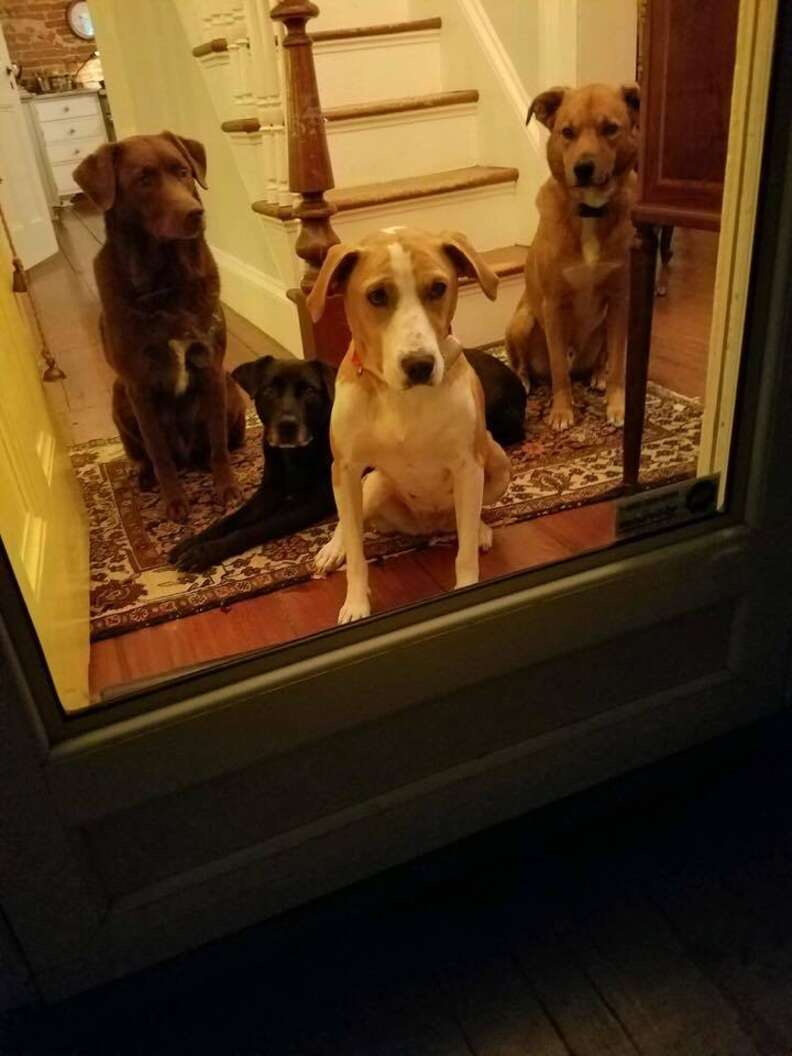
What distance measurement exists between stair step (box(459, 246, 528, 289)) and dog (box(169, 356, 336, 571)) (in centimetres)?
108

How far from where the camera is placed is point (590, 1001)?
0.93 m

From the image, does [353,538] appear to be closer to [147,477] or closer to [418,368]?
[418,368]

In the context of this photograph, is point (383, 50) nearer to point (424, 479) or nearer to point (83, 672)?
point (424, 479)

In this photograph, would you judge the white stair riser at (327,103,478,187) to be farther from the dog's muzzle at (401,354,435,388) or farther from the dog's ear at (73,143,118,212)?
the dog's muzzle at (401,354,435,388)

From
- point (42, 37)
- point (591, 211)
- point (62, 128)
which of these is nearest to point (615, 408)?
point (591, 211)

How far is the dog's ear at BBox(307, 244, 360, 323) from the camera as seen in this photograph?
1.31 metres

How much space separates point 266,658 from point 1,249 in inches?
45.4

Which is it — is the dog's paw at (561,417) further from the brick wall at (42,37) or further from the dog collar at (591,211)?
the brick wall at (42,37)

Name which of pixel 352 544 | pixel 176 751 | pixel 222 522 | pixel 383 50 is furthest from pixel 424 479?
pixel 383 50

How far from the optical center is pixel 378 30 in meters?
2.88

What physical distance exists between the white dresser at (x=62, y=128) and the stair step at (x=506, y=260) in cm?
252

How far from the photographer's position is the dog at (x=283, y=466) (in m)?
1.78

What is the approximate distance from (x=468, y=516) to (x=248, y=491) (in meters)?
0.76

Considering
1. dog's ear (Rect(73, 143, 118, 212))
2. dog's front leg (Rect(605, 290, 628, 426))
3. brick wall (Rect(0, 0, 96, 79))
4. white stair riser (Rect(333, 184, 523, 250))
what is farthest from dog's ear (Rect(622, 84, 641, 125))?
brick wall (Rect(0, 0, 96, 79))
